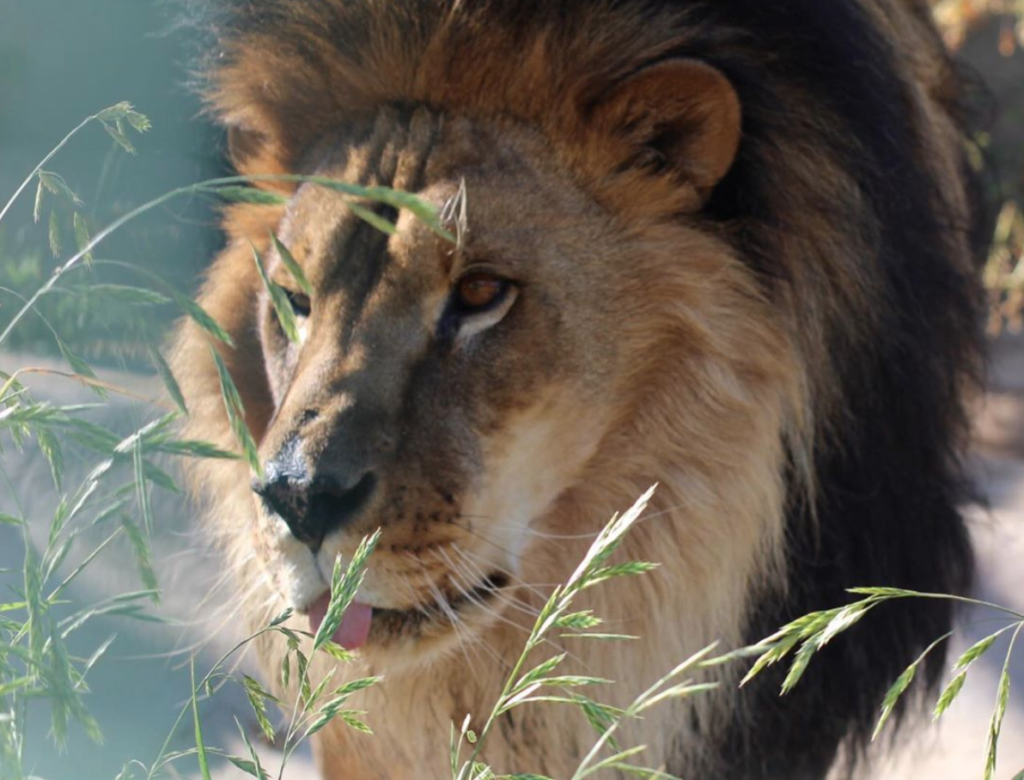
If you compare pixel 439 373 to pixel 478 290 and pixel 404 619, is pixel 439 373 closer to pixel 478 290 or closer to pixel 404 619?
pixel 478 290

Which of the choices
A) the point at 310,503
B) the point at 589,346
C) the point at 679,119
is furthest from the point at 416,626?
the point at 679,119

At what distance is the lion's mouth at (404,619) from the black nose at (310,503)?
179 mm

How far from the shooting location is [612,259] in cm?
242

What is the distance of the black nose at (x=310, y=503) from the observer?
1985 millimetres

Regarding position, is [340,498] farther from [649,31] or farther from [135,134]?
[135,134]

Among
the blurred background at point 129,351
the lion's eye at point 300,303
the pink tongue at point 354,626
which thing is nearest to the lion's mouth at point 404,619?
the pink tongue at point 354,626

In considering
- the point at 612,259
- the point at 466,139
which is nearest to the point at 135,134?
the point at 466,139

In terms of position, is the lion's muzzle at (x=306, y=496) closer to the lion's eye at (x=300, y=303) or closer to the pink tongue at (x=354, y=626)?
the pink tongue at (x=354, y=626)

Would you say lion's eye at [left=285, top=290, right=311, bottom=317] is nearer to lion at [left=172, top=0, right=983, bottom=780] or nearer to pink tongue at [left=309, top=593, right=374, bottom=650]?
lion at [left=172, top=0, right=983, bottom=780]

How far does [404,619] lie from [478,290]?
525 mm

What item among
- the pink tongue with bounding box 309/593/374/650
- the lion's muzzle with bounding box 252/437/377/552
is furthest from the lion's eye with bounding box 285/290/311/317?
the pink tongue with bounding box 309/593/374/650

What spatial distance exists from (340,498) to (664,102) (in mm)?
886

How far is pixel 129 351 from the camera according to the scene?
3.13 m

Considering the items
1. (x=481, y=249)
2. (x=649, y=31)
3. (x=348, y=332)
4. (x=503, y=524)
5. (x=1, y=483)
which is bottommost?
(x=1, y=483)
